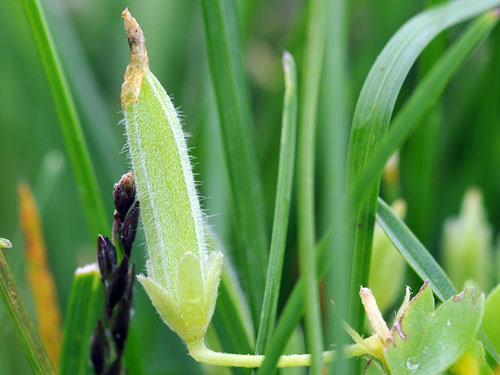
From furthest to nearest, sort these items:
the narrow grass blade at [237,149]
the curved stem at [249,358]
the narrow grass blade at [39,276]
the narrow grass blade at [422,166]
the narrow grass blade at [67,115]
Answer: the narrow grass blade at [422,166] < the narrow grass blade at [39,276] < the narrow grass blade at [237,149] < the narrow grass blade at [67,115] < the curved stem at [249,358]

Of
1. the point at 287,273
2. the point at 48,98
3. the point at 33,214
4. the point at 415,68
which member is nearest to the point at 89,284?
the point at 33,214

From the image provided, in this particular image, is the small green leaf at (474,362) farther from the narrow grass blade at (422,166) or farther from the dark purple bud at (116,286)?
the narrow grass blade at (422,166)

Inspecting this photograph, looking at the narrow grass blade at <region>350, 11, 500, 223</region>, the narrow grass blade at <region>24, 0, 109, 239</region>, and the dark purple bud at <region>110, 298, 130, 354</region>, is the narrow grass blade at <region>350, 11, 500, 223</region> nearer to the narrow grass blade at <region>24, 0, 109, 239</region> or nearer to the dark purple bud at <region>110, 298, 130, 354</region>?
the dark purple bud at <region>110, 298, 130, 354</region>

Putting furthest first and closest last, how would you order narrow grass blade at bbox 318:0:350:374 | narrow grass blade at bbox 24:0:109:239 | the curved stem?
1. narrow grass blade at bbox 24:0:109:239
2. the curved stem
3. narrow grass blade at bbox 318:0:350:374

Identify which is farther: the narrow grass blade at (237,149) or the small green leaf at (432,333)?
the narrow grass blade at (237,149)

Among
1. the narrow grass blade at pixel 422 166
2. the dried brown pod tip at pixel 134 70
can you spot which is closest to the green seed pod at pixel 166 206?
the dried brown pod tip at pixel 134 70

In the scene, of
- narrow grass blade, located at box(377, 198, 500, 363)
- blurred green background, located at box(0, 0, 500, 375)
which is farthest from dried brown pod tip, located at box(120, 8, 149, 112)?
blurred green background, located at box(0, 0, 500, 375)
